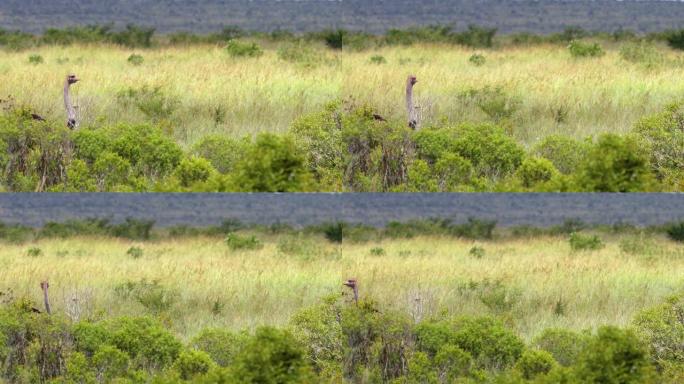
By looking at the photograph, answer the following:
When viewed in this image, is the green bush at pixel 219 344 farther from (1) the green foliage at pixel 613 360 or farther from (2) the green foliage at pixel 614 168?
(2) the green foliage at pixel 614 168

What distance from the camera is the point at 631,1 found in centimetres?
1605

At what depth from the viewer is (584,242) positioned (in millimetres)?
13898

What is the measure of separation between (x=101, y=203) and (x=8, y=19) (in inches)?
236

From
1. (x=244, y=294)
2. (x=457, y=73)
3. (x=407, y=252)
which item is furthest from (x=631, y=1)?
(x=244, y=294)

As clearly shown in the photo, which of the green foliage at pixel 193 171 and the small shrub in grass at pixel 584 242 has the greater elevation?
the green foliage at pixel 193 171

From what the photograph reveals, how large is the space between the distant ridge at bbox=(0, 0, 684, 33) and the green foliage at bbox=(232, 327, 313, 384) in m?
4.28

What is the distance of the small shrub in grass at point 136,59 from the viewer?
55.6 feet

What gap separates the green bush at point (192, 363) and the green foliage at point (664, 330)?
4408 mm

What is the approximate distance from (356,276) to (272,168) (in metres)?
1.87

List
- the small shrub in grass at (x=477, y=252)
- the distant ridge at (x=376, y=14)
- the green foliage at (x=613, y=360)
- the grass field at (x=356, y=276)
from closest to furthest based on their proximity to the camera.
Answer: the green foliage at (x=613, y=360)
the grass field at (x=356, y=276)
the small shrub in grass at (x=477, y=252)
the distant ridge at (x=376, y=14)

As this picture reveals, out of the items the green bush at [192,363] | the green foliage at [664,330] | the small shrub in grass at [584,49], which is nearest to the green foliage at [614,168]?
the green foliage at [664,330]

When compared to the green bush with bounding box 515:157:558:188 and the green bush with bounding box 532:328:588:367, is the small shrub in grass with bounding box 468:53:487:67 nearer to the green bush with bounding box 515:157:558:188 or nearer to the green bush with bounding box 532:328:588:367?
the green bush with bounding box 515:157:558:188

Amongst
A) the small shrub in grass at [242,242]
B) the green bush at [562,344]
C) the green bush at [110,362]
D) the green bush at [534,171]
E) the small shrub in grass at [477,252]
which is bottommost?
the green bush at [110,362]

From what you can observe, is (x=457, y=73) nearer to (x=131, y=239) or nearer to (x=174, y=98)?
(x=174, y=98)
